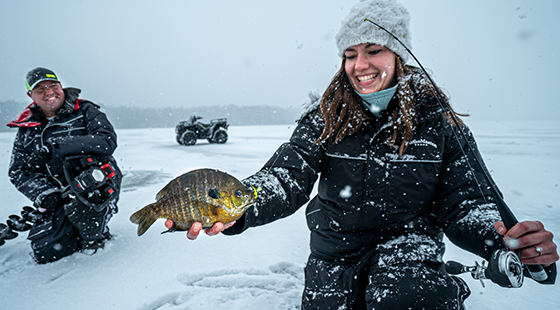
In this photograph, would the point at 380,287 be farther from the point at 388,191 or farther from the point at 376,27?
the point at 376,27

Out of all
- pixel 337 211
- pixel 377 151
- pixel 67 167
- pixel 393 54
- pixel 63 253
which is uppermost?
pixel 393 54

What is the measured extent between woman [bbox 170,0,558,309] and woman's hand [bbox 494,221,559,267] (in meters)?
0.28

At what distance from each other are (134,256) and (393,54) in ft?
9.63

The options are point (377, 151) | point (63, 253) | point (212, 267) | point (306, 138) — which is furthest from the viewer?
point (63, 253)

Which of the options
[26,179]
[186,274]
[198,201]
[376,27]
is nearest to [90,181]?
[26,179]

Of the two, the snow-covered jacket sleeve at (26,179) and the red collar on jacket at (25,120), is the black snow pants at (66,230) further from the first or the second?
the red collar on jacket at (25,120)

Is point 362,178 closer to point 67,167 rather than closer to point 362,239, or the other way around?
point 362,239

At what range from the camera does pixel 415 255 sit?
1526 millimetres

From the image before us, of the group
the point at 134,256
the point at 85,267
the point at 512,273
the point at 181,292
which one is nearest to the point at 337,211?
the point at 512,273

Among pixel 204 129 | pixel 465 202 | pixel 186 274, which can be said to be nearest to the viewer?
pixel 465 202

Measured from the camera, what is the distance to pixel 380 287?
144 centimetres

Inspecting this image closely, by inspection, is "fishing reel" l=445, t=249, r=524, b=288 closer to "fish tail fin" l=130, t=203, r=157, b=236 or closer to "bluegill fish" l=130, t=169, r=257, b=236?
"bluegill fish" l=130, t=169, r=257, b=236

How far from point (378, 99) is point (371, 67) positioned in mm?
203

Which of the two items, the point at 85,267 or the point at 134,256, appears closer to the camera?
the point at 85,267
